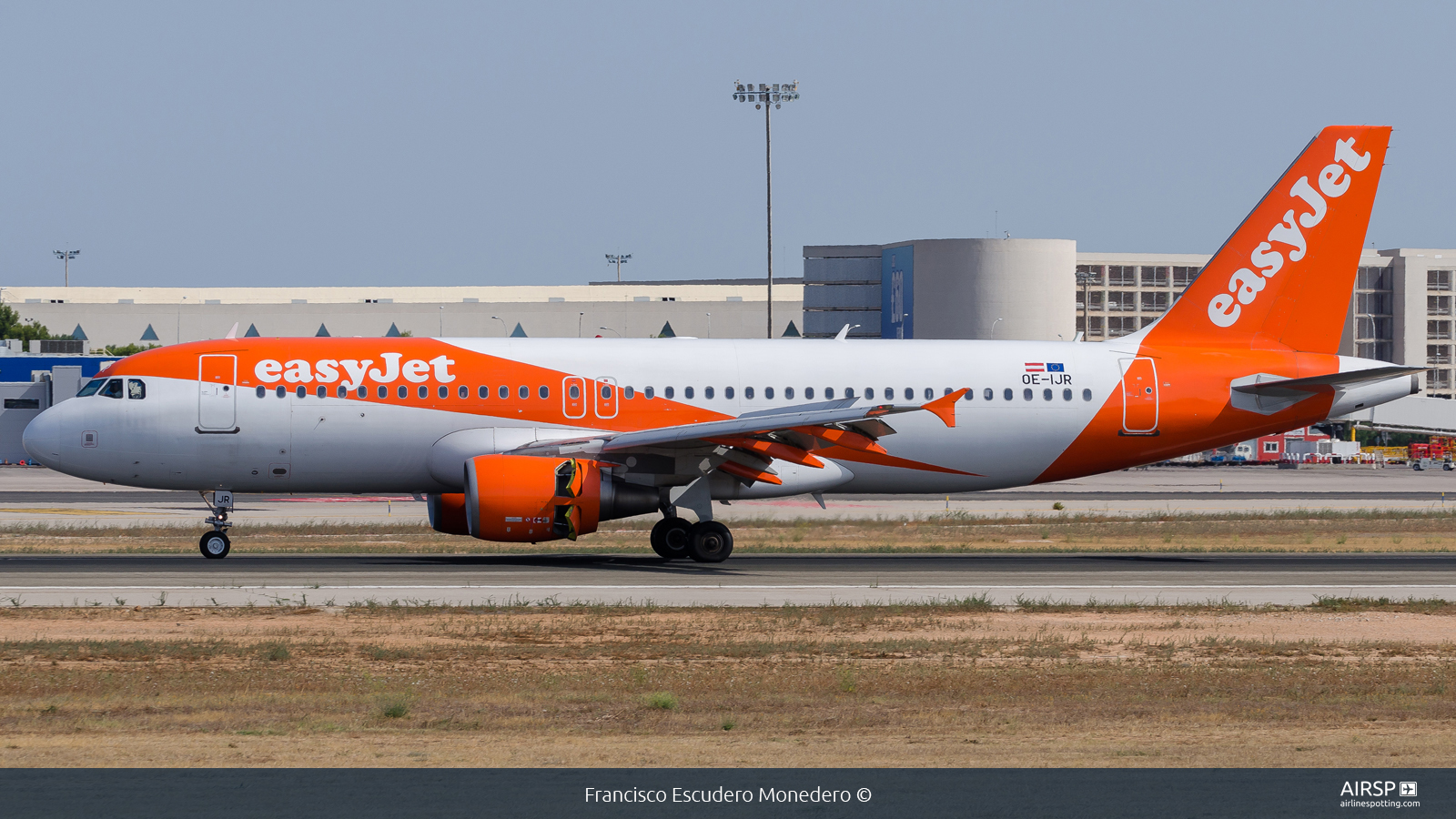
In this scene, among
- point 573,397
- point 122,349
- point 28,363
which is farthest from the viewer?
point 122,349

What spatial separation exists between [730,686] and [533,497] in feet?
41.0

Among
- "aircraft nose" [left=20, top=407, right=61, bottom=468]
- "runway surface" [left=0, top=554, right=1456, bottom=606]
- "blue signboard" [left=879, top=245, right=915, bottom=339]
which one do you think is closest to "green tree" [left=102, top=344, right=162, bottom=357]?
"blue signboard" [left=879, top=245, right=915, bottom=339]

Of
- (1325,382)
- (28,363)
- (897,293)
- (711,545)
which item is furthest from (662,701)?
(897,293)

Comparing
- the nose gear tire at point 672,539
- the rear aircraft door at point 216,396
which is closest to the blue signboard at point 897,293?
the nose gear tire at point 672,539

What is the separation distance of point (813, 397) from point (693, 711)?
17.6m

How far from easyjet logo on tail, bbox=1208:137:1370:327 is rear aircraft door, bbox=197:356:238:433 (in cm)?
2131

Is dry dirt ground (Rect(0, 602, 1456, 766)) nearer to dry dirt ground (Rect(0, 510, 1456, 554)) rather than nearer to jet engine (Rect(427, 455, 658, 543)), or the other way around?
jet engine (Rect(427, 455, 658, 543))

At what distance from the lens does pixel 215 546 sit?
95.2 ft

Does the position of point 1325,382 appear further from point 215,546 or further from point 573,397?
point 215,546

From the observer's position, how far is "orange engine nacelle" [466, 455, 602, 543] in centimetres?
2720

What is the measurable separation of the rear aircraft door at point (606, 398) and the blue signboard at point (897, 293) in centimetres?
9256
